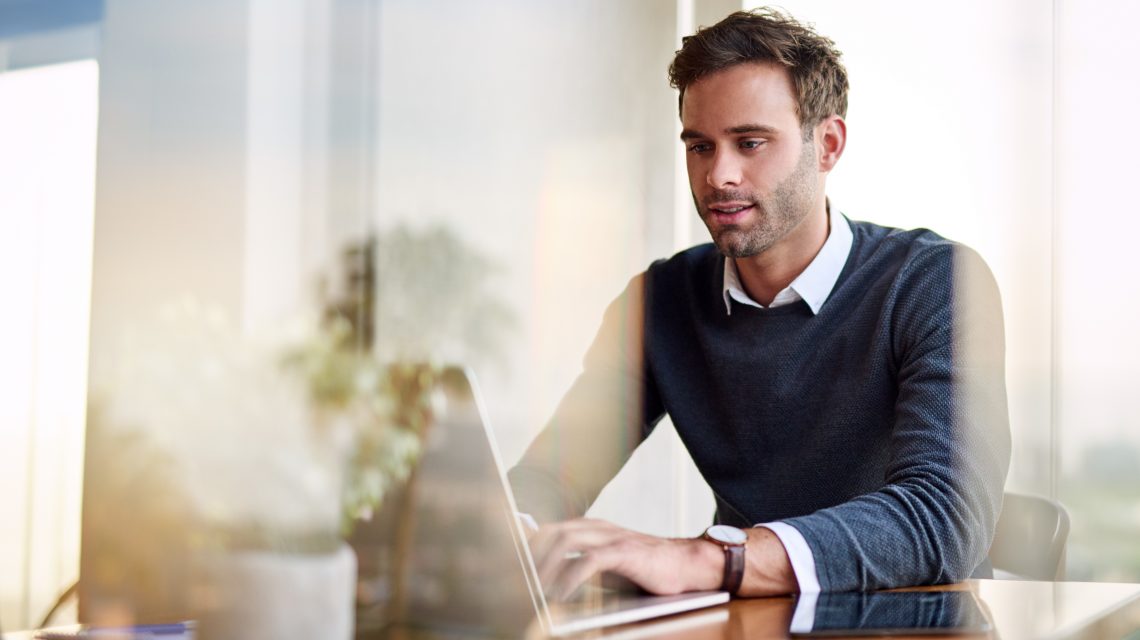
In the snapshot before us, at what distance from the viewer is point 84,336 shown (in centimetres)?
150

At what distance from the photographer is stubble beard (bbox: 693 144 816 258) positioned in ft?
4.92

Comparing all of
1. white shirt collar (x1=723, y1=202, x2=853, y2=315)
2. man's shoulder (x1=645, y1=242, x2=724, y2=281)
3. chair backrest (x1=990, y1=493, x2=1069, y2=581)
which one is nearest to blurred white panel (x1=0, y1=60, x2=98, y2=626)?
man's shoulder (x1=645, y1=242, x2=724, y2=281)

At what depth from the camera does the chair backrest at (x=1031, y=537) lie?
1454 millimetres

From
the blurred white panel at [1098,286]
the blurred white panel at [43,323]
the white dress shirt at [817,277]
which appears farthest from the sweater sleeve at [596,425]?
the blurred white panel at [1098,286]

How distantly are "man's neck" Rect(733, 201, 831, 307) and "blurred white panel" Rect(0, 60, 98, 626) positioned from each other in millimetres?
996

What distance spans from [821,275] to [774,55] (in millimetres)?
346

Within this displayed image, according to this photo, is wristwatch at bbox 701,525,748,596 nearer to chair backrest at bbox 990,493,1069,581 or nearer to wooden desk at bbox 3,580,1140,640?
wooden desk at bbox 3,580,1140,640

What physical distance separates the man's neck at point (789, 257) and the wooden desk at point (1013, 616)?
583 mm

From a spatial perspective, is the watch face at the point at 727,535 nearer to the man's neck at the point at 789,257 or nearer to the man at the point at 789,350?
the man at the point at 789,350

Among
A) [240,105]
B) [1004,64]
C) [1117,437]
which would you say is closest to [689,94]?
[240,105]

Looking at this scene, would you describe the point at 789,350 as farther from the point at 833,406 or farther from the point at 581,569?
the point at 581,569

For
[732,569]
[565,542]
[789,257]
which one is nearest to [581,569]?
[565,542]

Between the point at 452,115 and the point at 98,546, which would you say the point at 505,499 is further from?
the point at 452,115

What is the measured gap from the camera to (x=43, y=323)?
1.46 metres
